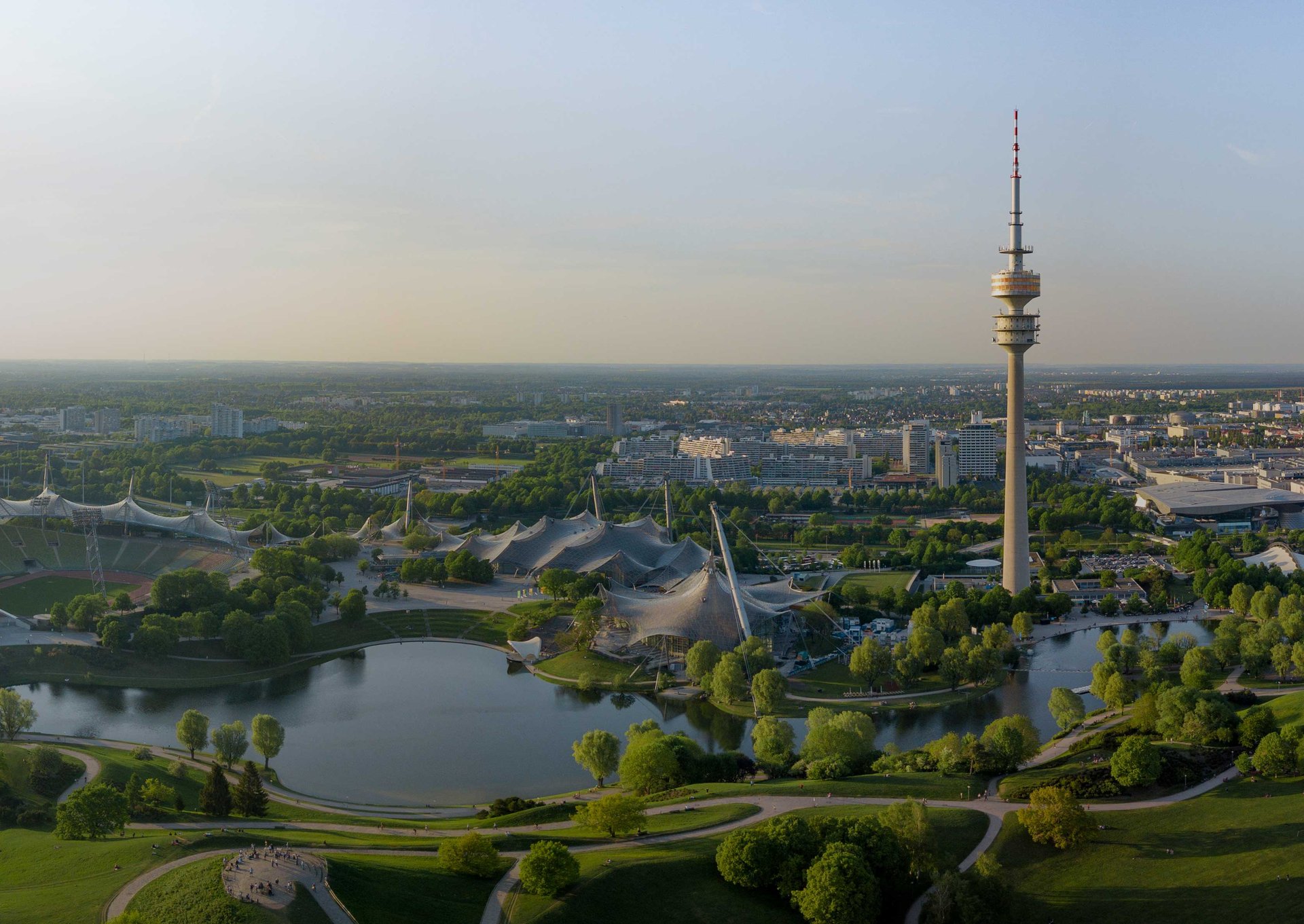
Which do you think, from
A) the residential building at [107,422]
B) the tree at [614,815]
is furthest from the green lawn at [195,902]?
the residential building at [107,422]

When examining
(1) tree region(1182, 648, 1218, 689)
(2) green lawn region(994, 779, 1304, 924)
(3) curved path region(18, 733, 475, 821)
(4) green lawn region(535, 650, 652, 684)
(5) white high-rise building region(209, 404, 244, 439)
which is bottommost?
(3) curved path region(18, 733, 475, 821)

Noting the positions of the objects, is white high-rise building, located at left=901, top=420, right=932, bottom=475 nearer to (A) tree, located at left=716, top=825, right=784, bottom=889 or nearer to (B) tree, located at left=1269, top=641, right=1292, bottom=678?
(B) tree, located at left=1269, top=641, right=1292, bottom=678

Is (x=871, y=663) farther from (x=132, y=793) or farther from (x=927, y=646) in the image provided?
(x=132, y=793)

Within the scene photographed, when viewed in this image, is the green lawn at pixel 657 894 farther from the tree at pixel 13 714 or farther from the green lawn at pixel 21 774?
the tree at pixel 13 714

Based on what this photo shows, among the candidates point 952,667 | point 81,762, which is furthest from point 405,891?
point 952,667

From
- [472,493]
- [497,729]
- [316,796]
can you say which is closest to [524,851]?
[316,796]

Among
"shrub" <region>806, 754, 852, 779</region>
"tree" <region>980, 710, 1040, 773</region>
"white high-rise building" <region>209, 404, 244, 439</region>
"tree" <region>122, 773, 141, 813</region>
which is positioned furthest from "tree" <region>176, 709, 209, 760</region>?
"white high-rise building" <region>209, 404, 244, 439</region>

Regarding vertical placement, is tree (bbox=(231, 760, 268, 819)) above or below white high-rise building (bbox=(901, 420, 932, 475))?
below
